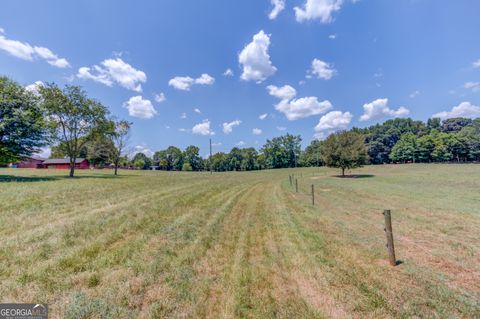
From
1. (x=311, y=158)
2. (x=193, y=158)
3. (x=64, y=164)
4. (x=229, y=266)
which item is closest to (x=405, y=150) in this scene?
(x=311, y=158)

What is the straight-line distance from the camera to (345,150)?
32188 millimetres

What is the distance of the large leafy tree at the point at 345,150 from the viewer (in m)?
31.9

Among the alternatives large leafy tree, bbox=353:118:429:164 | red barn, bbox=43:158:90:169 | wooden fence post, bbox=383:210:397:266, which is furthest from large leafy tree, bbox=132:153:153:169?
wooden fence post, bbox=383:210:397:266

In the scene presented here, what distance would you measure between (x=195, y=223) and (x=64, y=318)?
4631mm

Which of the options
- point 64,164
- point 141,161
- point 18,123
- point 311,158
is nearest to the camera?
point 18,123

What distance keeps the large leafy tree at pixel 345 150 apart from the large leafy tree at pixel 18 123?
38.3 m

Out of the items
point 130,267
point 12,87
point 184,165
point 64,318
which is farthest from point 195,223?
point 184,165

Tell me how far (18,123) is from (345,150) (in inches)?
→ 1588

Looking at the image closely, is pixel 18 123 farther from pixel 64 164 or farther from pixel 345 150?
pixel 64 164

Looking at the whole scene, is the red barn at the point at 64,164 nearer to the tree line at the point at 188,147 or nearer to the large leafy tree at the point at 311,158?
the tree line at the point at 188,147

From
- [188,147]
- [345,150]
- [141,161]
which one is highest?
[188,147]

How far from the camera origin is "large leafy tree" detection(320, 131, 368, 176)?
31900 mm

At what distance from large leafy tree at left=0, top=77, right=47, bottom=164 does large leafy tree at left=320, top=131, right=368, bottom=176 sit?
126ft

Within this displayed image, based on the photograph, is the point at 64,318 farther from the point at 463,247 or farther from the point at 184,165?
the point at 184,165
